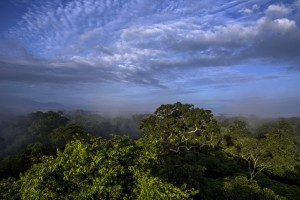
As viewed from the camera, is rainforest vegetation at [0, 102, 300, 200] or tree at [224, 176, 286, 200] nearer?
rainforest vegetation at [0, 102, 300, 200]

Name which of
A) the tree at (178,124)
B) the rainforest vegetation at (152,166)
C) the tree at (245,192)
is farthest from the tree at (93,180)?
the tree at (178,124)

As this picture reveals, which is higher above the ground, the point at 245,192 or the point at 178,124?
the point at 178,124

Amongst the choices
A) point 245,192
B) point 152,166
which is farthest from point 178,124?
point 152,166

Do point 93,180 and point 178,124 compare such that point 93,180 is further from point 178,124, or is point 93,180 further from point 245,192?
point 178,124

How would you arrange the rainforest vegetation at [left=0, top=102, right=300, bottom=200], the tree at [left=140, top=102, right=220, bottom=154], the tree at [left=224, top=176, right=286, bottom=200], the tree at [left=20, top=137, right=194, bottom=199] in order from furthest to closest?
the tree at [left=140, top=102, right=220, bottom=154] → the tree at [left=224, top=176, right=286, bottom=200] → the rainforest vegetation at [left=0, top=102, right=300, bottom=200] → the tree at [left=20, top=137, right=194, bottom=199]

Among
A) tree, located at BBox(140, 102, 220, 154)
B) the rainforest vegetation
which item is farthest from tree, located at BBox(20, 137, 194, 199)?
tree, located at BBox(140, 102, 220, 154)

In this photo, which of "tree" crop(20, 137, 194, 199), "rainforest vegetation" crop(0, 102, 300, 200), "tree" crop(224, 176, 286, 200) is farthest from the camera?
"tree" crop(224, 176, 286, 200)

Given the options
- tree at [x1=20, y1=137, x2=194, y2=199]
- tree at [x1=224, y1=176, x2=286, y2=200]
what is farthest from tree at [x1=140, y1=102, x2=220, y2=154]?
tree at [x1=20, y1=137, x2=194, y2=199]

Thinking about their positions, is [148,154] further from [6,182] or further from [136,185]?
[6,182]

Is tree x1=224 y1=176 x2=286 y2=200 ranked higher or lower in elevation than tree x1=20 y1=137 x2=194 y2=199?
lower

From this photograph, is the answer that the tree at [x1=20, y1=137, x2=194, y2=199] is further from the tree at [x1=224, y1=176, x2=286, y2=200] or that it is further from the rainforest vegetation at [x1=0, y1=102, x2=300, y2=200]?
the tree at [x1=224, y1=176, x2=286, y2=200]

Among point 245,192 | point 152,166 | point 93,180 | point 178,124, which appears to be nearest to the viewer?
point 93,180

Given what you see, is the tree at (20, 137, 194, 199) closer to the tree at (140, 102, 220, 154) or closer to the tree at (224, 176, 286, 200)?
the tree at (224, 176, 286, 200)

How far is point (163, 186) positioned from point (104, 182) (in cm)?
354
